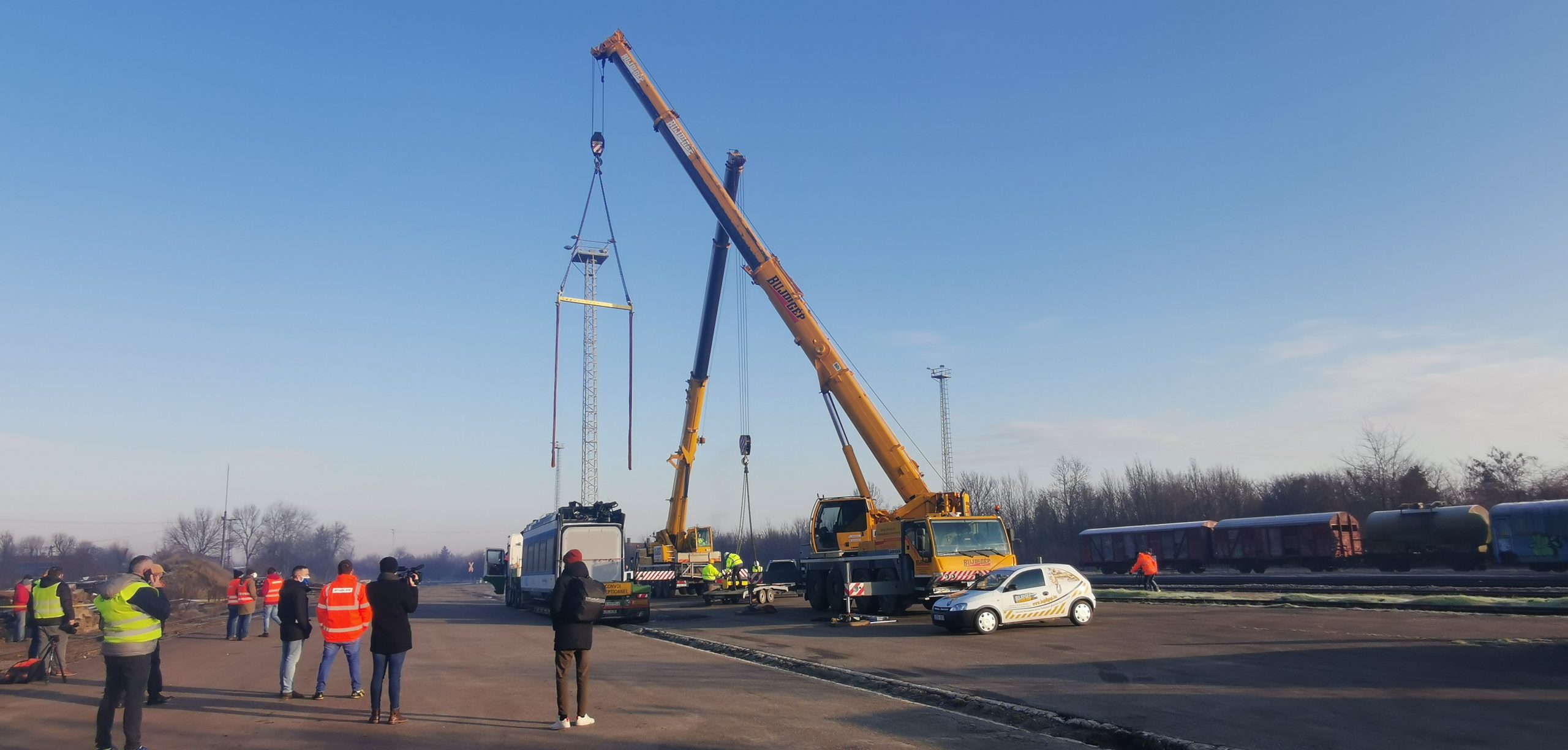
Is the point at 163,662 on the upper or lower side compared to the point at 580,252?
lower

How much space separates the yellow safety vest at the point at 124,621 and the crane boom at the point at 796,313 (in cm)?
1772

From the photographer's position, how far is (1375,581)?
106ft

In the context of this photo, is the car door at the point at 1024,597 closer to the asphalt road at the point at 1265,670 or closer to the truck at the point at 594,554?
the asphalt road at the point at 1265,670

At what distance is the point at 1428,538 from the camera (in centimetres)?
4031

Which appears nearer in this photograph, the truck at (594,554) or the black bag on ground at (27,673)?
the black bag on ground at (27,673)

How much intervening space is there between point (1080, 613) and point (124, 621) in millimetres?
16719

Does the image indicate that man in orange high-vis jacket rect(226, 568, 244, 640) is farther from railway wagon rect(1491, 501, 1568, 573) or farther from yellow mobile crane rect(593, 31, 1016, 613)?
railway wagon rect(1491, 501, 1568, 573)

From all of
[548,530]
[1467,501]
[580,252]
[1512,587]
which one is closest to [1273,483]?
[1467,501]

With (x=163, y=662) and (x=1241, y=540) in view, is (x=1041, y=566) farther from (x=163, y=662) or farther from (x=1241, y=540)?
(x=1241, y=540)

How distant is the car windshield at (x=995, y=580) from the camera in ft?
62.6

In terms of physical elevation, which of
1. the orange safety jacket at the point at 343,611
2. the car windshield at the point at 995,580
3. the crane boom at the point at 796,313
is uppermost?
the crane boom at the point at 796,313

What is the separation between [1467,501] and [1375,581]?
35758 millimetres

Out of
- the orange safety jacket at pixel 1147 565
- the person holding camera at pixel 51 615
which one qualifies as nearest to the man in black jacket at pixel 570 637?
the person holding camera at pixel 51 615

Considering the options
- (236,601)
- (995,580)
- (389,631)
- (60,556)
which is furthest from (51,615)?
(60,556)
